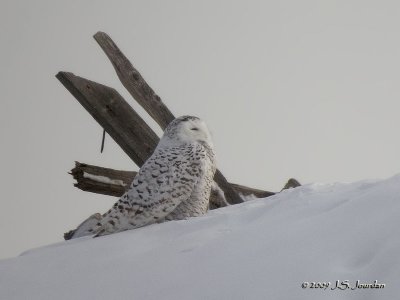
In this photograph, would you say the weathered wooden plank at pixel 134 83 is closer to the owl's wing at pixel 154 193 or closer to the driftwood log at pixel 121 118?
the driftwood log at pixel 121 118

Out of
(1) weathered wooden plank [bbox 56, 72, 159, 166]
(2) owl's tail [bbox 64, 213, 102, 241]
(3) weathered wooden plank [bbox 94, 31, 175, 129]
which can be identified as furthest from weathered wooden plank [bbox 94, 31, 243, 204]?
(2) owl's tail [bbox 64, 213, 102, 241]

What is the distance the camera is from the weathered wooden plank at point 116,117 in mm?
5477

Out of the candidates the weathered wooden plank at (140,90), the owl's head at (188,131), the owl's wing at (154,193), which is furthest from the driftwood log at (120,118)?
the owl's wing at (154,193)

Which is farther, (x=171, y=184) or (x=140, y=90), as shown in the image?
(x=140, y=90)

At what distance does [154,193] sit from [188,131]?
709mm

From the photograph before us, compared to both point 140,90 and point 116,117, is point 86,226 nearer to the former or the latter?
point 116,117

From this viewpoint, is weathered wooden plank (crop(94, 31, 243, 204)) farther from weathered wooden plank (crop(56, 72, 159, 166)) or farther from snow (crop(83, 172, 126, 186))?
snow (crop(83, 172, 126, 186))

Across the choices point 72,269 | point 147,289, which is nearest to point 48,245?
point 72,269

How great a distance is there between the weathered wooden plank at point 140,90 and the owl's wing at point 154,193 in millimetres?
1254

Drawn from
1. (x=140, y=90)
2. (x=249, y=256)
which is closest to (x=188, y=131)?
(x=140, y=90)

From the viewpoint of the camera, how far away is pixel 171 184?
4.36 meters

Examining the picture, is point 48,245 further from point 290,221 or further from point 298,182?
point 298,182

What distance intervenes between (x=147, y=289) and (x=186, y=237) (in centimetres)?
Answer: 61

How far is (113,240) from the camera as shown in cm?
368
